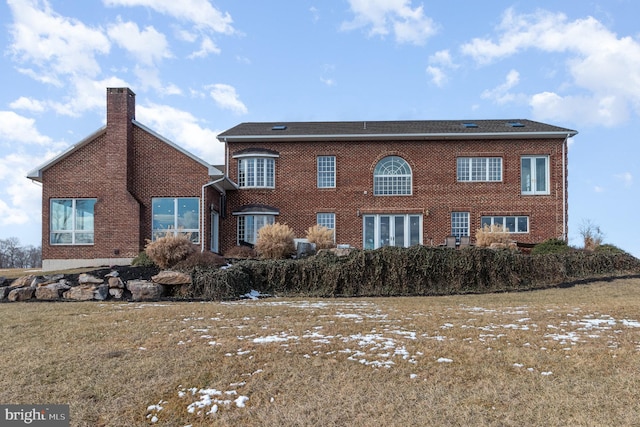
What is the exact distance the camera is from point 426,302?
42.4ft

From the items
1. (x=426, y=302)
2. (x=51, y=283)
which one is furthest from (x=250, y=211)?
(x=426, y=302)

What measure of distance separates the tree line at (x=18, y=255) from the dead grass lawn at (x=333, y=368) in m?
48.2

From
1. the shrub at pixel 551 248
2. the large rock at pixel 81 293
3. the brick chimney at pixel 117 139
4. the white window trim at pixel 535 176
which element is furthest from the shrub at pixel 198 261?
the white window trim at pixel 535 176

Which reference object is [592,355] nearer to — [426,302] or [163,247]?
[426,302]

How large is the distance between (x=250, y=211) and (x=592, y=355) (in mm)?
18920

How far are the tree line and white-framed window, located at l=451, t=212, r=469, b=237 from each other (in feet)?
137

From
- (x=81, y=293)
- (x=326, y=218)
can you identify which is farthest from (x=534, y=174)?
(x=81, y=293)

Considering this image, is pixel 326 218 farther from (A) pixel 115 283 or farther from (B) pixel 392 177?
(A) pixel 115 283

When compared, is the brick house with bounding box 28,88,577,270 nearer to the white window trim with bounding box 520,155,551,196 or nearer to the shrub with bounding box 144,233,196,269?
the white window trim with bounding box 520,155,551,196

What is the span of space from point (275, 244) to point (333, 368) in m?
11.7

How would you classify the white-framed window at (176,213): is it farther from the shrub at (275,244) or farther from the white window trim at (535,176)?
the white window trim at (535,176)

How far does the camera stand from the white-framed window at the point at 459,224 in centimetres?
2506

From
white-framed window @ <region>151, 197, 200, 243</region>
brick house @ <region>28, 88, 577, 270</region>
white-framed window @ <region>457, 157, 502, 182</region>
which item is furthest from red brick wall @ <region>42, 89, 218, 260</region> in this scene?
white-framed window @ <region>457, 157, 502, 182</region>

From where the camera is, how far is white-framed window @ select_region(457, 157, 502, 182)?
25.3m
